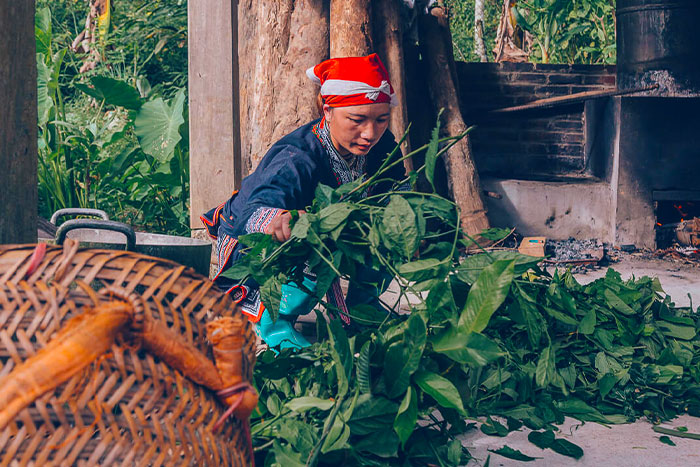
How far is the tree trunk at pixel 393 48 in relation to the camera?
4.36 metres

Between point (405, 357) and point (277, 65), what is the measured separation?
244 centimetres

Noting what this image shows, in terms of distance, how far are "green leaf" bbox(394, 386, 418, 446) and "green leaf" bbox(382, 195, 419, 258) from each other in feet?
1.14

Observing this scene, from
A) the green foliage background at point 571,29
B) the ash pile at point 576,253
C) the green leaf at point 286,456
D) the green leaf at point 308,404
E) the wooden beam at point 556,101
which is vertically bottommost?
the ash pile at point 576,253

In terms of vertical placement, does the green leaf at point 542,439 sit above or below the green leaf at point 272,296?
below

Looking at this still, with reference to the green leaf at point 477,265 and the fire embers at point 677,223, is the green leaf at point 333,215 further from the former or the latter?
the fire embers at point 677,223

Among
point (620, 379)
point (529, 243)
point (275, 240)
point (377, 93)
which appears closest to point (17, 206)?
point (275, 240)

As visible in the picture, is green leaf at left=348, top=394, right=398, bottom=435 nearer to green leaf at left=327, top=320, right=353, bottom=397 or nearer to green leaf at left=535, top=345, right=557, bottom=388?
green leaf at left=327, top=320, right=353, bottom=397

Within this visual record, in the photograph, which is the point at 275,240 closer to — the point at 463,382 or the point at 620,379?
the point at 463,382

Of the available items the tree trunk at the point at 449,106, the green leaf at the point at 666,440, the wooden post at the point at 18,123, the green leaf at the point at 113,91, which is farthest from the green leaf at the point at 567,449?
the green leaf at the point at 113,91

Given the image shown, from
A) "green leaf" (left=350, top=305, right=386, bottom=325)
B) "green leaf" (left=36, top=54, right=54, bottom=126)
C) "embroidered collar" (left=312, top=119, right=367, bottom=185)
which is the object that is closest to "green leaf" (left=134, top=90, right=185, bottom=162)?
"green leaf" (left=36, top=54, right=54, bottom=126)

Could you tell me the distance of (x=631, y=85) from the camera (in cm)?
552

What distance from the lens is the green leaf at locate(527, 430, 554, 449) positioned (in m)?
1.80

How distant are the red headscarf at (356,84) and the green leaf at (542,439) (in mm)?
1250

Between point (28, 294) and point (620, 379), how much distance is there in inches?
67.9
